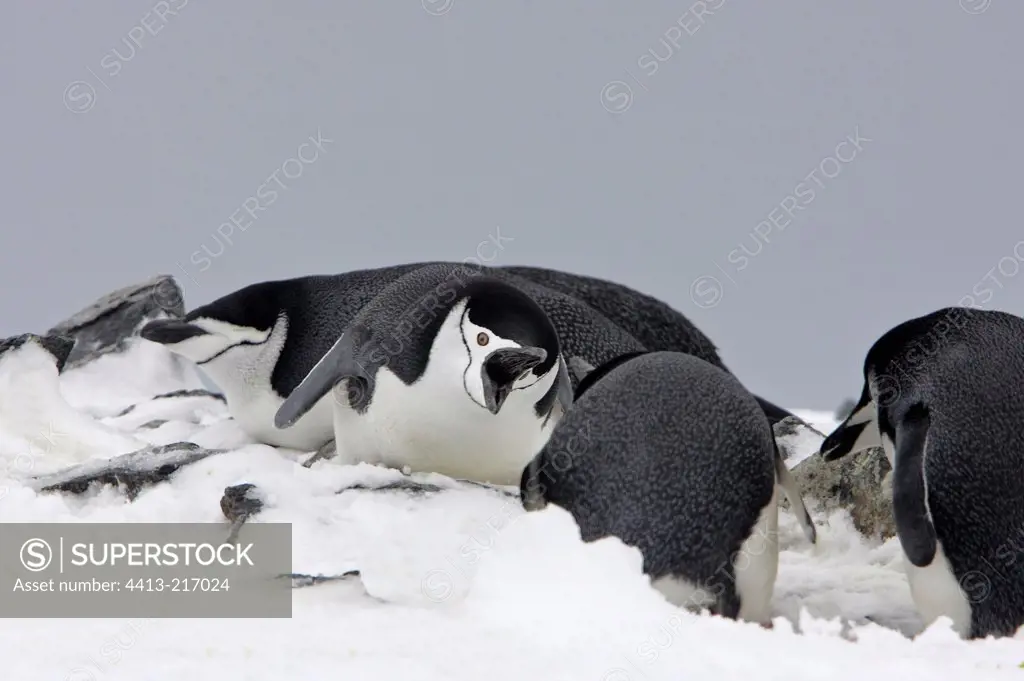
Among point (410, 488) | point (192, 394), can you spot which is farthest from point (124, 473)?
point (192, 394)

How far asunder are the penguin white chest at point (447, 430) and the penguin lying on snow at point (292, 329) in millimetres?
855

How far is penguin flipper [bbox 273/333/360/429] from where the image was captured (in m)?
3.62

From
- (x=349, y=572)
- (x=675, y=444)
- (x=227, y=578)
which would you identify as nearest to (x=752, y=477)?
(x=675, y=444)

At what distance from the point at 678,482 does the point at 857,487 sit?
132 centimetres

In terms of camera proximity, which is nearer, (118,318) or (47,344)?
(47,344)

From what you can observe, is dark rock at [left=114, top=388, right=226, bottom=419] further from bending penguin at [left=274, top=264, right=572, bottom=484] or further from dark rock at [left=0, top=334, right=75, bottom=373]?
bending penguin at [left=274, top=264, right=572, bottom=484]

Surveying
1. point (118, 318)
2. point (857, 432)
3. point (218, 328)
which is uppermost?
point (857, 432)

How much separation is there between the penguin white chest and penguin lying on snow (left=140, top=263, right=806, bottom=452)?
85cm

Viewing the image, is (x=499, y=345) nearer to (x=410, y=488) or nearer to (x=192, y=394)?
(x=410, y=488)

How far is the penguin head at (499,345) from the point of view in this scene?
10.4ft

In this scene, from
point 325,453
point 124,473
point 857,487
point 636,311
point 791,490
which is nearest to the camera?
point 791,490

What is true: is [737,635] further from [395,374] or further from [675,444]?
[395,374]

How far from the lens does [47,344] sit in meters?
4.73

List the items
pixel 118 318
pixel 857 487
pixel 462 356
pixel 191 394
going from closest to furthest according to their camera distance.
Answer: pixel 462 356 → pixel 857 487 → pixel 191 394 → pixel 118 318
